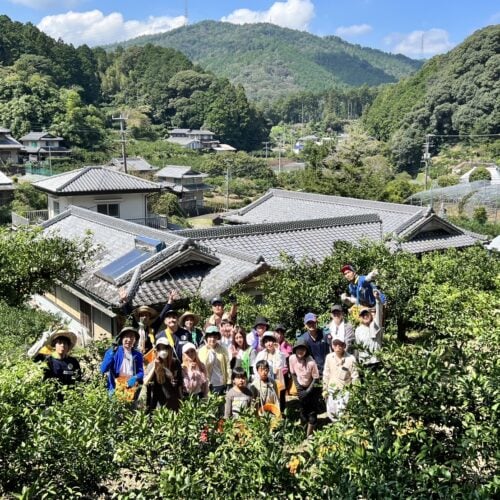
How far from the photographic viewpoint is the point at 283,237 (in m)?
14.3

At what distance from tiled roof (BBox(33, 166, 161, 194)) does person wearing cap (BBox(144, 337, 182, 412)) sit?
664 inches

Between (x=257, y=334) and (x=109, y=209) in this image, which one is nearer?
(x=257, y=334)

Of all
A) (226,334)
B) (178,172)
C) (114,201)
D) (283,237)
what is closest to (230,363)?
(226,334)

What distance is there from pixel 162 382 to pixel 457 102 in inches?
2705

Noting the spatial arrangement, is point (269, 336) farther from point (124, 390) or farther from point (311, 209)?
point (311, 209)

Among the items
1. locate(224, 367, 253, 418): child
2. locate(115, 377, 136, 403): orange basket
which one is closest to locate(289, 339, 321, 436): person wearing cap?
locate(224, 367, 253, 418): child

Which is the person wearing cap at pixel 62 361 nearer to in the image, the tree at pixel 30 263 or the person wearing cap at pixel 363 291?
the person wearing cap at pixel 363 291

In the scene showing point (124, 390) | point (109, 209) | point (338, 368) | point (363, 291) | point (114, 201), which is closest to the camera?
point (124, 390)

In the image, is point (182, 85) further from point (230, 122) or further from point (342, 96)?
point (342, 96)

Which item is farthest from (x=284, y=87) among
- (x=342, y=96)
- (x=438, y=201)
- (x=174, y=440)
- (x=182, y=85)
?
(x=174, y=440)

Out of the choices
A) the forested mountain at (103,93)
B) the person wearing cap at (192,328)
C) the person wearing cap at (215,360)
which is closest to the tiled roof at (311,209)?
the person wearing cap at (192,328)

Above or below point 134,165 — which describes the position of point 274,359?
above

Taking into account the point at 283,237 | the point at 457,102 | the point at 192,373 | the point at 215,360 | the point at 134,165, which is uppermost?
the point at 457,102

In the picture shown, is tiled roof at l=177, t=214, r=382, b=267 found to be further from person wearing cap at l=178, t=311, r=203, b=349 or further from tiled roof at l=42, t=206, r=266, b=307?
person wearing cap at l=178, t=311, r=203, b=349
